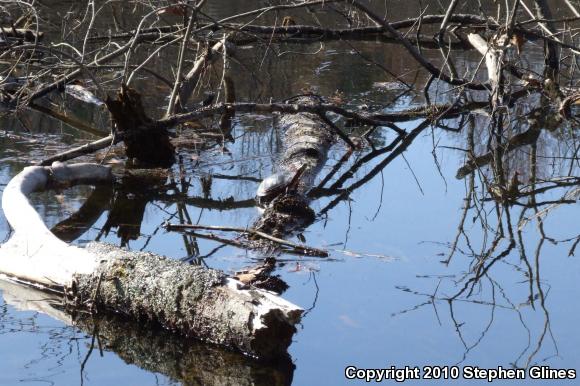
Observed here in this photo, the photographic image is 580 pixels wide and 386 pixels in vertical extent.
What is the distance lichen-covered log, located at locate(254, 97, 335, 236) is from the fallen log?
4.67 ft

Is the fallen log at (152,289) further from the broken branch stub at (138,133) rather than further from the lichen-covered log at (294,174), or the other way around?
the broken branch stub at (138,133)

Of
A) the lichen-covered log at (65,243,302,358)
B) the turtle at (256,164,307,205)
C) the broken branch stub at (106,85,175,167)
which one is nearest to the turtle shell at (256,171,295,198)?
A: the turtle at (256,164,307,205)

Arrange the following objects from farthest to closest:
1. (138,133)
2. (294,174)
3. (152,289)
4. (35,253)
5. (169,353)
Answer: (138,133) → (294,174) → (35,253) → (152,289) → (169,353)

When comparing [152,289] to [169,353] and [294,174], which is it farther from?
[294,174]

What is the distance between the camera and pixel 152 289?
4.77 metres

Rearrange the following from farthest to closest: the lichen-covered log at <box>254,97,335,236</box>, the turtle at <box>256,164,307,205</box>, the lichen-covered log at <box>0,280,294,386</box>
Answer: the turtle at <box>256,164,307,205</box>
the lichen-covered log at <box>254,97,335,236</box>
the lichen-covered log at <box>0,280,294,386</box>

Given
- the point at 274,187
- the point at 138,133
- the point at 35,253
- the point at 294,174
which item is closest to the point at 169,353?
the point at 35,253

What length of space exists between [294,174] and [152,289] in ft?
8.09

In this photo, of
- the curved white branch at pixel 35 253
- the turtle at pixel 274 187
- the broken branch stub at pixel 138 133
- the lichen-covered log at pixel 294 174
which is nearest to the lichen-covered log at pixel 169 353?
the curved white branch at pixel 35 253

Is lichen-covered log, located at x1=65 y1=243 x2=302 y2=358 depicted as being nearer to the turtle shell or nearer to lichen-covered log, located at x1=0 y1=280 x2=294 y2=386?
lichen-covered log, located at x1=0 y1=280 x2=294 y2=386

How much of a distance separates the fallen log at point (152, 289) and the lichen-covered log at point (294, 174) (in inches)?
56.1

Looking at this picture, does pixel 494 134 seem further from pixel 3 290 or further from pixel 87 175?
pixel 3 290

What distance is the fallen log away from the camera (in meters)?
4.42

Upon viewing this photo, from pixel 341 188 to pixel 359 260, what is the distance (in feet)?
6.09
